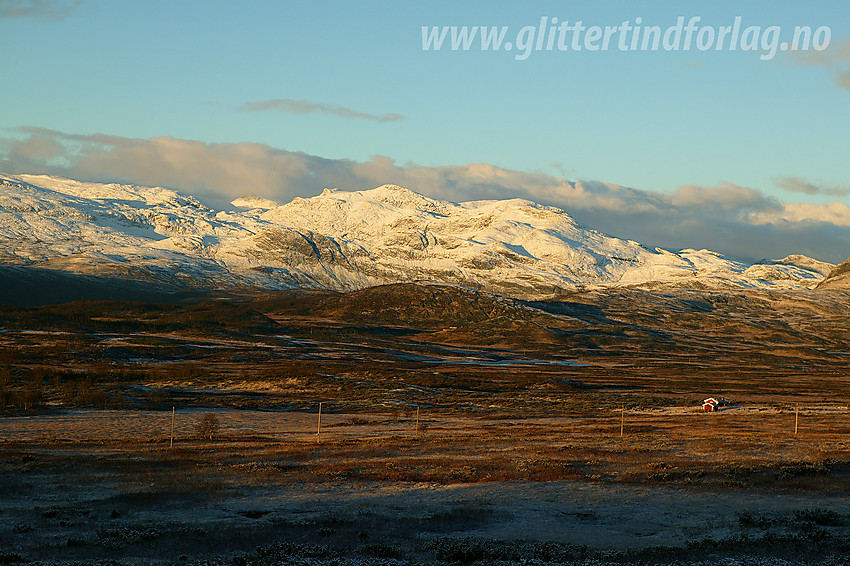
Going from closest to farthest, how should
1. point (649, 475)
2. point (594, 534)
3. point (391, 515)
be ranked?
point (594, 534)
point (391, 515)
point (649, 475)

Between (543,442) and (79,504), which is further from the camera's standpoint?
(543,442)

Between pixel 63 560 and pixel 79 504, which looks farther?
pixel 79 504

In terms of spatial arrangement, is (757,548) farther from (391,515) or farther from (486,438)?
(486,438)

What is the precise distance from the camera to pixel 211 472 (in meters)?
34.7

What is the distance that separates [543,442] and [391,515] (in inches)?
903

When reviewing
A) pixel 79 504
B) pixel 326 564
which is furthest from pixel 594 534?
pixel 79 504

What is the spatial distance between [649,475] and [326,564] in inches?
740

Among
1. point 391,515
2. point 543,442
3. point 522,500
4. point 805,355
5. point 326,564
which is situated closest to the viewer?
point 326,564

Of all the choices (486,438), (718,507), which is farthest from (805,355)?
(718,507)

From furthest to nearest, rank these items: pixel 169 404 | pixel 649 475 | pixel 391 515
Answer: pixel 169 404 < pixel 649 475 < pixel 391 515

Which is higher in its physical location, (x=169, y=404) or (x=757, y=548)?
(x=757, y=548)

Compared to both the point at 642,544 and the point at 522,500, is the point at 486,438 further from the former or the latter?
the point at 642,544

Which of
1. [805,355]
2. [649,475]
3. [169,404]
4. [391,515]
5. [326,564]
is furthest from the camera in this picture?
[805,355]

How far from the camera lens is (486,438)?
4959cm
